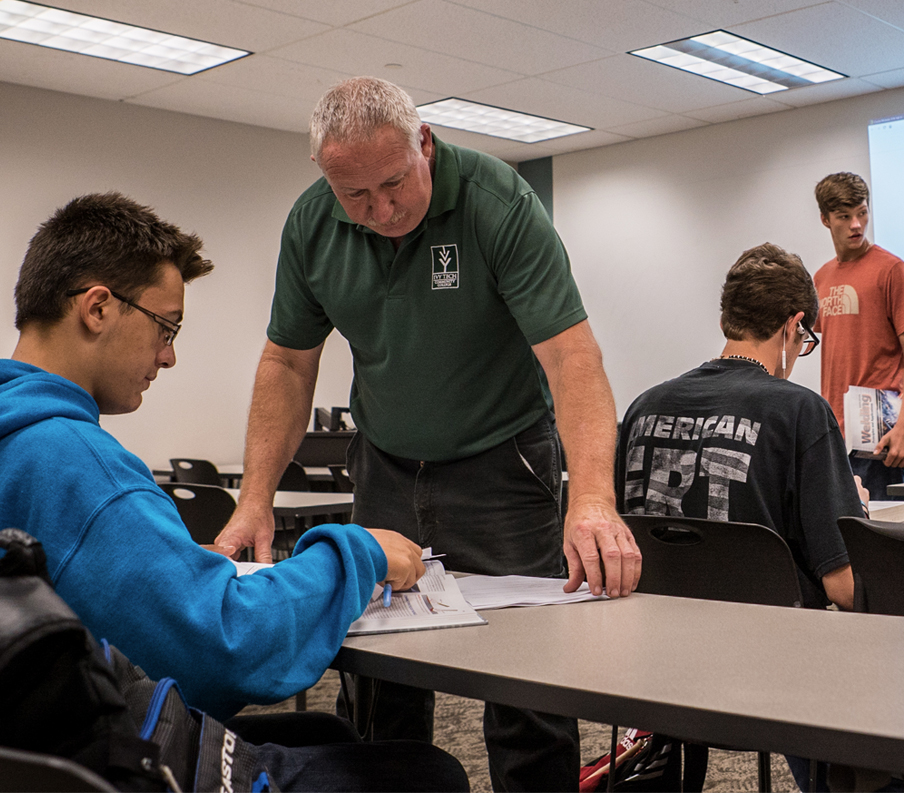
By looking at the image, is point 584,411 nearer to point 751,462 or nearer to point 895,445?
point 751,462

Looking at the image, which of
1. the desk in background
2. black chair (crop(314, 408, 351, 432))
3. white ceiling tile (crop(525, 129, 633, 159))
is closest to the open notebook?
the desk in background

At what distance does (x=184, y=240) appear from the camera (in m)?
1.34

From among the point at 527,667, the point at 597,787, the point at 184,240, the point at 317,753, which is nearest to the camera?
the point at 527,667

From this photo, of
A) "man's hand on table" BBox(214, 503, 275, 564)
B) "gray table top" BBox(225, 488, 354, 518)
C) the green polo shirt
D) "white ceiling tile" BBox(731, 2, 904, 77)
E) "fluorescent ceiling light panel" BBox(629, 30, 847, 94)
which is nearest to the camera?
"man's hand on table" BBox(214, 503, 275, 564)

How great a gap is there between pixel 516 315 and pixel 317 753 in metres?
0.82

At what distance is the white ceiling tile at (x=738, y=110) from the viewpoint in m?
6.59

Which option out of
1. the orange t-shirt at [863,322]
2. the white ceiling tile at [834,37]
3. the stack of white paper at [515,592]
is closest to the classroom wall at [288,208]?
the white ceiling tile at [834,37]

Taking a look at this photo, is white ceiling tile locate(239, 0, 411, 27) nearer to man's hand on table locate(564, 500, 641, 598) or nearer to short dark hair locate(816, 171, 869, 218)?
short dark hair locate(816, 171, 869, 218)

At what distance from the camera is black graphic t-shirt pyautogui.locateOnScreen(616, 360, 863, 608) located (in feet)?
5.93

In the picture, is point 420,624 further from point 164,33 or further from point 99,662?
point 164,33

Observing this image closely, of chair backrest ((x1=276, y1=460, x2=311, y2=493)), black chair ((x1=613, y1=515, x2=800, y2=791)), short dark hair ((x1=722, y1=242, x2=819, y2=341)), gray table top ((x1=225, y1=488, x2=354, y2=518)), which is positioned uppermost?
short dark hair ((x1=722, y1=242, x2=819, y2=341))

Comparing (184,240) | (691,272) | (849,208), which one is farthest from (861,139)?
(184,240)

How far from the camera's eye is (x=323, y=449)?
5879mm

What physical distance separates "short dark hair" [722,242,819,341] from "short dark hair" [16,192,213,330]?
133 centimetres
